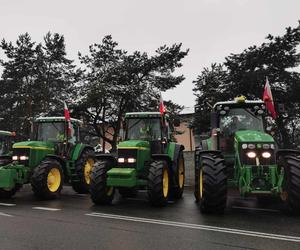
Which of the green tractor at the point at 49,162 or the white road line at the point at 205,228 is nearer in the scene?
the white road line at the point at 205,228

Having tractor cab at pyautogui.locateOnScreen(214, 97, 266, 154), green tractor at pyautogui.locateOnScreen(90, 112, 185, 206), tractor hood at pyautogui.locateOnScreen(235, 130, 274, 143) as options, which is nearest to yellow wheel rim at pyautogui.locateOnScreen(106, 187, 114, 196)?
green tractor at pyautogui.locateOnScreen(90, 112, 185, 206)

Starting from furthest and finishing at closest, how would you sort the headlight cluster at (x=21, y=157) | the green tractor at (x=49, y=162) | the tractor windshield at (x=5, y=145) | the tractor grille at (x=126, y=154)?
1. the tractor windshield at (x=5, y=145)
2. the headlight cluster at (x=21, y=157)
3. the green tractor at (x=49, y=162)
4. the tractor grille at (x=126, y=154)

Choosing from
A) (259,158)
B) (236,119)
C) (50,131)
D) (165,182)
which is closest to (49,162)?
(50,131)

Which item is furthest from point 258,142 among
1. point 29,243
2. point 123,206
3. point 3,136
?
point 3,136

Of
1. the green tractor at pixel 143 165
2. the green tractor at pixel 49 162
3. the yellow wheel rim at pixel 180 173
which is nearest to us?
the green tractor at pixel 143 165

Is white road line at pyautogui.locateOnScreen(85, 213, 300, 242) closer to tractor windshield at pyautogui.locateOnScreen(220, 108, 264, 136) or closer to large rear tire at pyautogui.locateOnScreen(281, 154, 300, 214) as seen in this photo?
large rear tire at pyautogui.locateOnScreen(281, 154, 300, 214)

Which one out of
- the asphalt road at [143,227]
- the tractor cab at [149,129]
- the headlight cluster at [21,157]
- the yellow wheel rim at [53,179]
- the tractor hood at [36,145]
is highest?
the tractor cab at [149,129]

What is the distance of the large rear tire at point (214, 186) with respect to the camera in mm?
8156

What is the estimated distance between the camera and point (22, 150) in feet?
40.1

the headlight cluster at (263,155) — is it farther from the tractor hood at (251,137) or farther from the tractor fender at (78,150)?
the tractor fender at (78,150)

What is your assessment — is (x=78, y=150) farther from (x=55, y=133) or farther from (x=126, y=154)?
(x=126, y=154)

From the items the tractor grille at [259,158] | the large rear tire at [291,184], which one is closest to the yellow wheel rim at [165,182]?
the tractor grille at [259,158]

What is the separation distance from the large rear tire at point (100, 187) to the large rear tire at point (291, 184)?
428cm

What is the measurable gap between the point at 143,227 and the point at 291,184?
311cm
